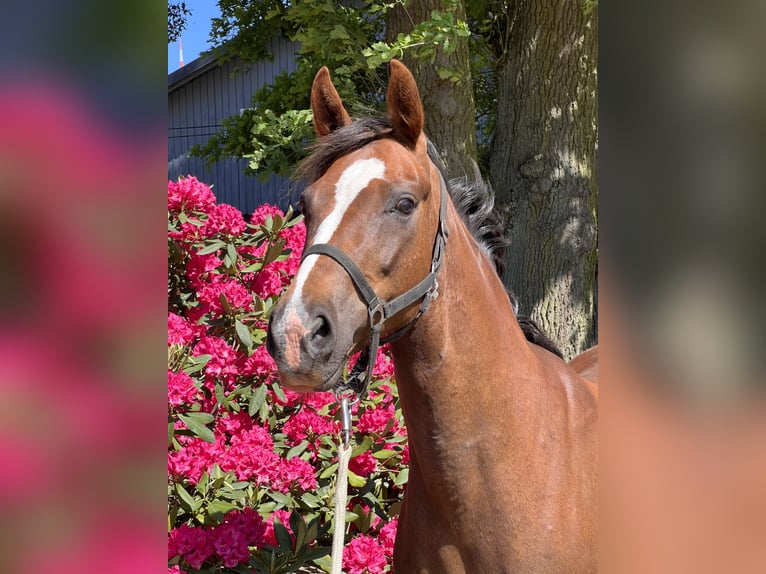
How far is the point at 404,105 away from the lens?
6.59ft

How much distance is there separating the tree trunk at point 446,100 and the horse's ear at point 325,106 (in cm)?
395

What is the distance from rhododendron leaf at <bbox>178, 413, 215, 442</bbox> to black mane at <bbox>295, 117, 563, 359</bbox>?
1.21 m

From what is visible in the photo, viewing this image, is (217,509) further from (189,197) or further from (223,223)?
(189,197)

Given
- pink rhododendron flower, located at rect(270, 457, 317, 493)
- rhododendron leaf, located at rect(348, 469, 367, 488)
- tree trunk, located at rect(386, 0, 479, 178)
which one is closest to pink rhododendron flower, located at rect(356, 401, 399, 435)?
rhododendron leaf, located at rect(348, 469, 367, 488)

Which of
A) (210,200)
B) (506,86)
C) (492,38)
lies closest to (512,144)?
(506,86)

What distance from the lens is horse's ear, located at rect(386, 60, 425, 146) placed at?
1975 millimetres

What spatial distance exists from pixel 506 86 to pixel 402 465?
4.64 m

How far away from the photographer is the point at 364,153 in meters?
1.92

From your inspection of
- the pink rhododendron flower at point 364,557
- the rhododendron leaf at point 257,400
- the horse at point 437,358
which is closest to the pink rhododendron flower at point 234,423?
the rhododendron leaf at point 257,400

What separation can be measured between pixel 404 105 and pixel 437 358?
0.71 meters

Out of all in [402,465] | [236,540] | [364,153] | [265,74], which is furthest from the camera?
[265,74]
